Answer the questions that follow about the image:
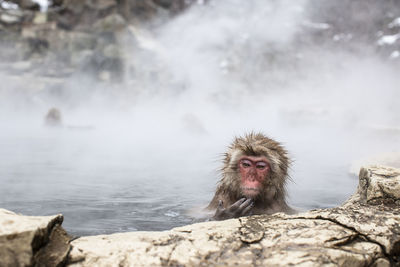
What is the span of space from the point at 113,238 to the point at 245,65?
14084 mm

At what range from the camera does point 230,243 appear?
1.39 metres

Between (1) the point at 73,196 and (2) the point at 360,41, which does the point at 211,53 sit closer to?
(2) the point at 360,41

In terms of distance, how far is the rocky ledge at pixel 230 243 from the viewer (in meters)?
1.21

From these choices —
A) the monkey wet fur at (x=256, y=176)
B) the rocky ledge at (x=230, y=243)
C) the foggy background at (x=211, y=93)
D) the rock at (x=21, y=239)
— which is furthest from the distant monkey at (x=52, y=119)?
the rock at (x=21, y=239)

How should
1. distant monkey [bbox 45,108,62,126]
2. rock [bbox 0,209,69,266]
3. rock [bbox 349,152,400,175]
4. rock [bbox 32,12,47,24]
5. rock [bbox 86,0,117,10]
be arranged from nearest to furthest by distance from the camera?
rock [bbox 0,209,69,266] → rock [bbox 349,152,400,175] → distant monkey [bbox 45,108,62,126] → rock [bbox 32,12,47,24] → rock [bbox 86,0,117,10]

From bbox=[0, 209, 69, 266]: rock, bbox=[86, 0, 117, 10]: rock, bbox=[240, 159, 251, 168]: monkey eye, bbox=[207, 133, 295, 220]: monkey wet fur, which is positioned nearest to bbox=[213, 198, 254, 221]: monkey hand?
bbox=[207, 133, 295, 220]: monkey wet fur

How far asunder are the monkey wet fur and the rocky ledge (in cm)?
60

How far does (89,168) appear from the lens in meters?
4.63

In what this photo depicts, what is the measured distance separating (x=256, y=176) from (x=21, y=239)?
4.58 ft

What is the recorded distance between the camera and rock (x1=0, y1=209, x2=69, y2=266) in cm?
113

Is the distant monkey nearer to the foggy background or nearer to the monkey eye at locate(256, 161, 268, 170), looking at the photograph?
the foggy background

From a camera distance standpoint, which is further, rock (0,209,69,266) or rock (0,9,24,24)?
rock (0,9,24,24)

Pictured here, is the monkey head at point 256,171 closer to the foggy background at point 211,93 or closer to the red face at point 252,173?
the red face at point 252,173

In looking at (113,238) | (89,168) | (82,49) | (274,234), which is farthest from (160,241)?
(82,49)
